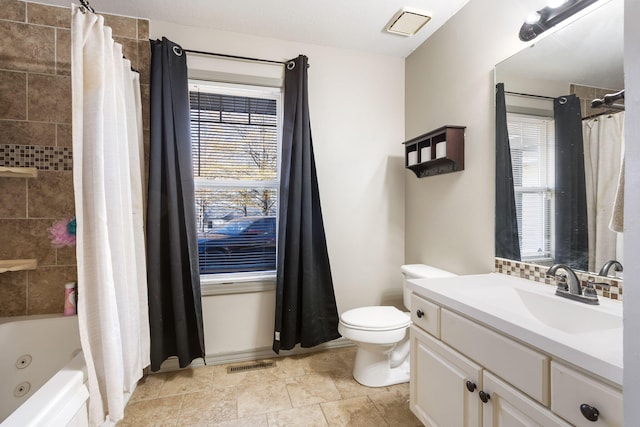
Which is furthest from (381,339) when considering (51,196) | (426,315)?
(51,196)

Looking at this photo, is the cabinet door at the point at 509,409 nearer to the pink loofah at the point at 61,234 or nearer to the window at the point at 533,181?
the window at the point at 533,181

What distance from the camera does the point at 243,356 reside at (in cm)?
218

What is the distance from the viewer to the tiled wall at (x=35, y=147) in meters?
1.75

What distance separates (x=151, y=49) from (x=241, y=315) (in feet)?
6.46

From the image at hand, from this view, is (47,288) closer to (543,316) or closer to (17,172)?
(17,172)

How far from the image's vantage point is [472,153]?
1777mm

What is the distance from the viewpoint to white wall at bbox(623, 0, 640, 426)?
0.39 metres

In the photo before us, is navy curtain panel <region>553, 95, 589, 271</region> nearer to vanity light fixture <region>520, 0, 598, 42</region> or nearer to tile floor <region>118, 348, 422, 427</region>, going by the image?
vanity light fixture <region>520, 0, 598, 42</region>

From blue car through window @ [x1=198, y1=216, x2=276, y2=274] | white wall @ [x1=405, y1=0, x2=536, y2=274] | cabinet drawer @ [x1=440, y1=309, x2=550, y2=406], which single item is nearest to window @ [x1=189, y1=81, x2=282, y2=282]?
blue car through window @ [x1=198, y1=216, x2=276, y2=274]

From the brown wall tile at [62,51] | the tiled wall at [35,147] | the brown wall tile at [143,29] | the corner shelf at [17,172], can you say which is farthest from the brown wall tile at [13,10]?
the corner shelf at [17,172]

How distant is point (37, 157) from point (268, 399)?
2089mm

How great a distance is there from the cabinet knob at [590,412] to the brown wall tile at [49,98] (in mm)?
2775

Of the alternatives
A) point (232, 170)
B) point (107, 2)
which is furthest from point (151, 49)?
point (232, 170)

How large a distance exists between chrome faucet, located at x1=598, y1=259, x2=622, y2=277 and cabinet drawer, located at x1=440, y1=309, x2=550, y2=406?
570mm
